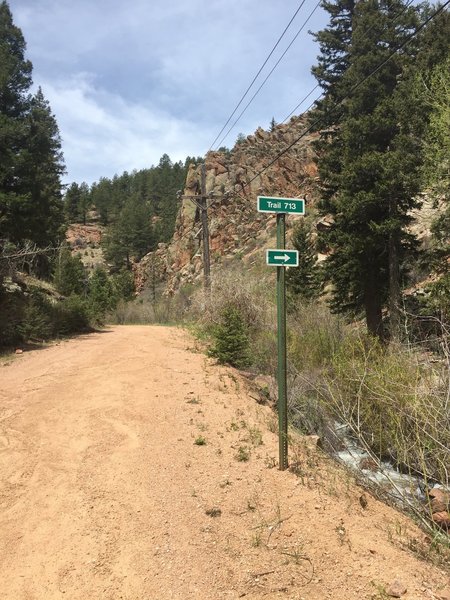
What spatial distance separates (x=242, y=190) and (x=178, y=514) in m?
57.7

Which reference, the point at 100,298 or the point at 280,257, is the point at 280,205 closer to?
the point at 280,257

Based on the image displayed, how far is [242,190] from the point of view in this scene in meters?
60.4

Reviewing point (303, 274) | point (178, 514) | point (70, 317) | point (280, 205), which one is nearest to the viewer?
point (178, 514)

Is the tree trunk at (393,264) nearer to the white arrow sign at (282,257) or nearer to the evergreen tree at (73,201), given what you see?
the white arrow sign at (282,257)

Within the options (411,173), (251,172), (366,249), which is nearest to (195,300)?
(366,249)

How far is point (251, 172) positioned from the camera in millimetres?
63188

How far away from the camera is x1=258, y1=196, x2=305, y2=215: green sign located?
5746 millimetres

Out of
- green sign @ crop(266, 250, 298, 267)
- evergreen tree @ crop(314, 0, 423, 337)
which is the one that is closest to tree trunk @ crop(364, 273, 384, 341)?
evergreen tree @ crop(314, 0, 423, 337)

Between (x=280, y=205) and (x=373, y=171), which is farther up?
(x=373, y=171)

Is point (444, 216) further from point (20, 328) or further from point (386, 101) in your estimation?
point (20, 328)

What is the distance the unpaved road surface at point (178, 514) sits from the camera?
395cm

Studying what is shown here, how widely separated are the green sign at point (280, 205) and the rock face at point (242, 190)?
48393mm

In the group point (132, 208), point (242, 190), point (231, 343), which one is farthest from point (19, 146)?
point (132, 208)

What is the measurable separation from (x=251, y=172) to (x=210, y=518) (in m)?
61.3
